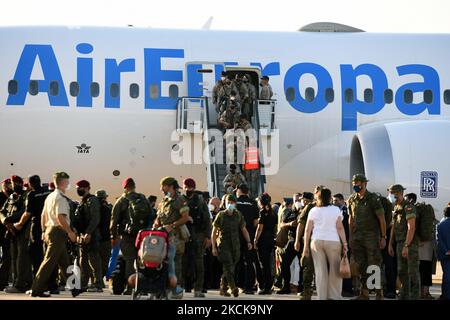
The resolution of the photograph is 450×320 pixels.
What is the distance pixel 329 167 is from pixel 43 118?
700 centimetres

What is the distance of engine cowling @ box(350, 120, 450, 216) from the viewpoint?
24.6 metres

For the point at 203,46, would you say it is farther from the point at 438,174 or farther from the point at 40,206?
the point at 40,206

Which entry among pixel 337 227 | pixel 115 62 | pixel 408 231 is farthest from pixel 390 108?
pixel 337 227

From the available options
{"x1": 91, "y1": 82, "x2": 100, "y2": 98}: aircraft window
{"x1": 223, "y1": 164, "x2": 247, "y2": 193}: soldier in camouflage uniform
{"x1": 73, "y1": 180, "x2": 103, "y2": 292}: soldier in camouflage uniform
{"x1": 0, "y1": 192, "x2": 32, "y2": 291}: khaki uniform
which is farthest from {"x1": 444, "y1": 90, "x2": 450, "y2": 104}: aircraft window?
{"x1": 0, "y1": 192, "x2": 32, "y2": 291}: khaki uniform

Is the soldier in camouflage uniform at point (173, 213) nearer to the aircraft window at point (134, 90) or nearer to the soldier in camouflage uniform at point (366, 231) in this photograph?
the soldier in camouflage uniform at point (366, 231)

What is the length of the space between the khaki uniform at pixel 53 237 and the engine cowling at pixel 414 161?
9.09m

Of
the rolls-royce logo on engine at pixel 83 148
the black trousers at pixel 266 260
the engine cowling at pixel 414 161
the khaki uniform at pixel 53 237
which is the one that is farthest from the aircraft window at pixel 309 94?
the khaki uniform at pixel 53 237

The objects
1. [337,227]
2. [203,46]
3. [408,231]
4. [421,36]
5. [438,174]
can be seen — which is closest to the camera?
[337,227]

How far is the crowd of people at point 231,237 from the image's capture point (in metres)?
17.6

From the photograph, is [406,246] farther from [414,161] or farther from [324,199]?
[414,161]

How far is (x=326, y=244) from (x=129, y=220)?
371cm

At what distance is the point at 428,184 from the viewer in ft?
80.8

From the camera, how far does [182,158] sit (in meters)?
26.0

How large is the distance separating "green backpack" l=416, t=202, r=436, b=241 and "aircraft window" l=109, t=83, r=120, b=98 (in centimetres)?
915
